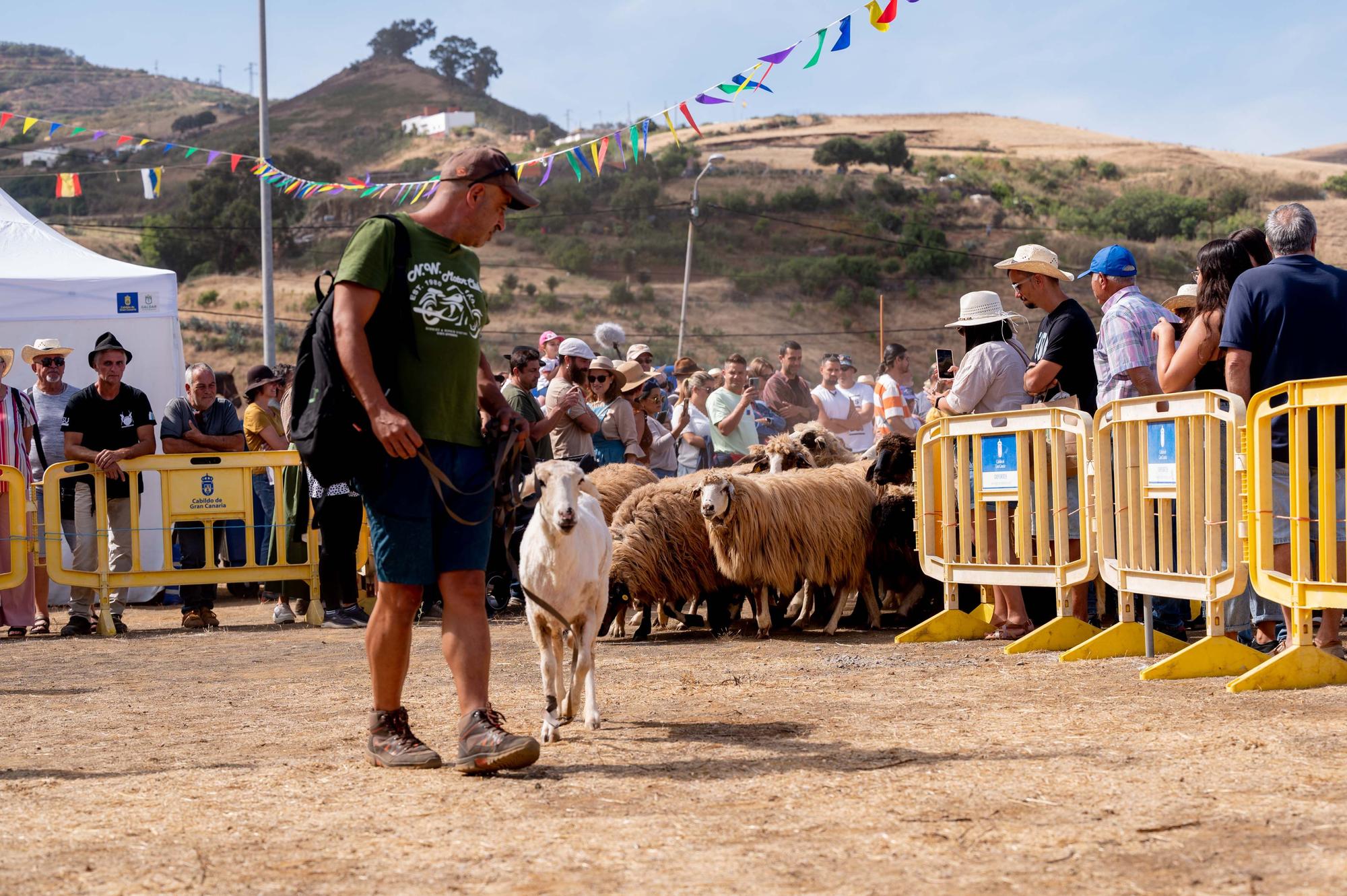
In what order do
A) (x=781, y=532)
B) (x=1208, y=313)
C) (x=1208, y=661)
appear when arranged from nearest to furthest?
(x=1208, y=661) < (x=1208, y=313) < (x=781, y=532)

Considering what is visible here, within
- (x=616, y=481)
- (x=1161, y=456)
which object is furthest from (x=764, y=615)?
(x=1161, y=456)

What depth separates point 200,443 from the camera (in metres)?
11.7

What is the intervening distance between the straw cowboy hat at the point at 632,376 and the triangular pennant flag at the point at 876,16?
3823mm

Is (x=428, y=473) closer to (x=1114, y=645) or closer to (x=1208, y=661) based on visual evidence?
(x=1208, y=661)

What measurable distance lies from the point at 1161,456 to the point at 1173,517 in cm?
84

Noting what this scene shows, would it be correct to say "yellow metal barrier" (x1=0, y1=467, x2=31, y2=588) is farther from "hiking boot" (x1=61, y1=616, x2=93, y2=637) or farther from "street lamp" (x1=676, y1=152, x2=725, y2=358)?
"street lamp" (x1=676, y1=152, x2=725, y2=358)

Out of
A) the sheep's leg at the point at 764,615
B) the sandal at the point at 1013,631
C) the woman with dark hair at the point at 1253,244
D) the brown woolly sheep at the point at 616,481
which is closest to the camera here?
the woman with dark hair at the point at 1253,244

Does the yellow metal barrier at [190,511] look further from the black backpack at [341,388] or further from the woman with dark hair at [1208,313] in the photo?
the woman with dark hair at [1208,313]

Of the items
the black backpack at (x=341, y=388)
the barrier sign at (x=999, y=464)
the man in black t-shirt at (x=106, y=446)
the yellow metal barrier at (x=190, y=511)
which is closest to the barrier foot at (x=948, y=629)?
the barrier sign at (x=999, y=464)

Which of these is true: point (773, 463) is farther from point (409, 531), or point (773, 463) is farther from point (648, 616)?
point (409, 531)

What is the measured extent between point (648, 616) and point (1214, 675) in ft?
14.2

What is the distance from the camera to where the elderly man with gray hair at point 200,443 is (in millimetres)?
11195

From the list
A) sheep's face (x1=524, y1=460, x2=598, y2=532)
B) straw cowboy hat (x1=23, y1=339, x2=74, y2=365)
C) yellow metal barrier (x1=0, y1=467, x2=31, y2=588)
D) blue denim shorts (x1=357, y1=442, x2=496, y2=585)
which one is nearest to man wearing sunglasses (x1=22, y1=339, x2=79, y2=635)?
straw cowboy hat (x1=23, y1=339, x2=74, y2=365)

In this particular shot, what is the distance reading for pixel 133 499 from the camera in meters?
10.8
